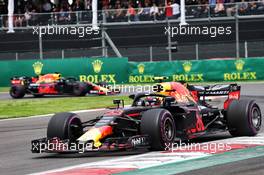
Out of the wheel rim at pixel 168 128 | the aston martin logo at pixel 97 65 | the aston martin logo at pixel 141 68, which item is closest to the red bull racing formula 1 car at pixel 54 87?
the aston martin logo at pixel 97 65

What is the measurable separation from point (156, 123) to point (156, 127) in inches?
2.3

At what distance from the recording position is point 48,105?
25031 mm

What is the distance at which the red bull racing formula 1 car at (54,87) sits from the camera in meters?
29.0

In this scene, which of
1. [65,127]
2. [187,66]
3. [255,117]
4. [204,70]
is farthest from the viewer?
[204,70]

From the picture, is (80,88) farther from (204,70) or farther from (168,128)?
(168,128)

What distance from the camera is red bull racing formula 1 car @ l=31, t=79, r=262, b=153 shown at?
1143cm

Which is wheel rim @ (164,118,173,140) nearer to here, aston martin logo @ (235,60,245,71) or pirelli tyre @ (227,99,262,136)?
pirelli tyre @ (227,99,262,136)

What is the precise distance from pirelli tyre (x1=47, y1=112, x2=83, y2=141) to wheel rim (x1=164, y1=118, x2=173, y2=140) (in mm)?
1509

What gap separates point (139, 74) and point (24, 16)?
21.6 feet

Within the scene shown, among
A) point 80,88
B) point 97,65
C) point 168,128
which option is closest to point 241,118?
point 168,128

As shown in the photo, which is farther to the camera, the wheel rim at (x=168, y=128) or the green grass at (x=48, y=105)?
the green grass at (x=48, y=105)

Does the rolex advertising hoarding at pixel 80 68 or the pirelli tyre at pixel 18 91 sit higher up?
the rolex advertising hoarding at pixel 80 68

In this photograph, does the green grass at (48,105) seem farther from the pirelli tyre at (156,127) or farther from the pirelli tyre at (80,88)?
the pirelli tyre at (156,127)

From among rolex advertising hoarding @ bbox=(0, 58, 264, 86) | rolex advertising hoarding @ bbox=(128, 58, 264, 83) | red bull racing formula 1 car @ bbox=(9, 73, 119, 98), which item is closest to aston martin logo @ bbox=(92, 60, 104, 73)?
rolex advertising hoarding @ bbox=(0, 58, 264, 86)
